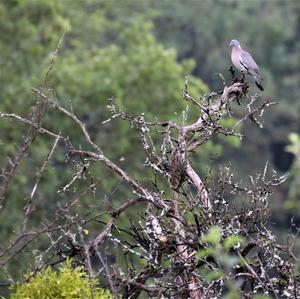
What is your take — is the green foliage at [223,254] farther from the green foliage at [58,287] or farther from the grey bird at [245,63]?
the grey bird at [245,63]

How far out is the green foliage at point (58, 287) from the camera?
4113 mm

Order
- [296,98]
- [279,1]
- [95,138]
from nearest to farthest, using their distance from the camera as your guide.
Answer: [95,138], [296,98], [279,1]

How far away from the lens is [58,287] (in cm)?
414

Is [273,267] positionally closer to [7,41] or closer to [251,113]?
[251,113]

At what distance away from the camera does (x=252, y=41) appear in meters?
34.1

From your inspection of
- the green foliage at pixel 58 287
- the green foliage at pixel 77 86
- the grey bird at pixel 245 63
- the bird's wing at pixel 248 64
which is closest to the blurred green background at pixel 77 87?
the green foliage at pixel 77 86

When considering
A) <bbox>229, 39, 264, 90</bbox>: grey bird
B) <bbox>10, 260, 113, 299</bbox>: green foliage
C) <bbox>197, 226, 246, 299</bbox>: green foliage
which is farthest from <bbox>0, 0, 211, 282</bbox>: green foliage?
<bbox>197, 226, 246, 299</bbox>: green foliage

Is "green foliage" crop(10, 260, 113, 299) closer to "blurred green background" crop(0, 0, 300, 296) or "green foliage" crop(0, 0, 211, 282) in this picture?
"blurred green background" crop(0, 0, 300, 296)

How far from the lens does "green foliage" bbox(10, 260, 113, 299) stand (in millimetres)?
4113

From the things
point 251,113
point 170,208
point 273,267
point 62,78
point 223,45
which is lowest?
point 273,267

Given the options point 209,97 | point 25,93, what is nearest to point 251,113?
point 209,97

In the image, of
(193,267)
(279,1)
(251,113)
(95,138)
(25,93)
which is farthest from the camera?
(279,1)

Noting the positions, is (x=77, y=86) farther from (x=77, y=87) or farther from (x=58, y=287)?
(x=58, y=287)

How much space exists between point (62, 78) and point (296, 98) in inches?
694
